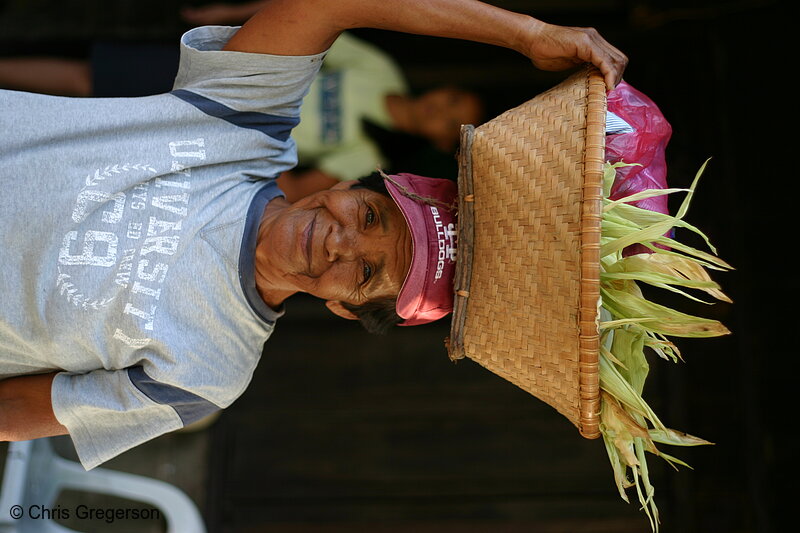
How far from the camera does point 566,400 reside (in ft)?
5.16

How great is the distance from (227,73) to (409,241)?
586 millimetres

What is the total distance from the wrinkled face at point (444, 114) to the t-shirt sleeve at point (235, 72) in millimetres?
1488

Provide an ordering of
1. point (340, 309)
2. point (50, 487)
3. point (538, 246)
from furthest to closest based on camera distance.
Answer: point (50, 487) → point (340, 309) → point (538, 246)

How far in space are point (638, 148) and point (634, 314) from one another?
1.22 feet

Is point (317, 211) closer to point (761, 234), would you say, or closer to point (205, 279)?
point (205, 279)

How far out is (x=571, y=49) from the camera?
1.56 metres

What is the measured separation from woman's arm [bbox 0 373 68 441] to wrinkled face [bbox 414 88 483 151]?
6.32 feet

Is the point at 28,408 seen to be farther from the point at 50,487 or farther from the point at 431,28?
the point at 431,28

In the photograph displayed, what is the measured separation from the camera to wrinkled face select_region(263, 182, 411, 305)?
1.83 m

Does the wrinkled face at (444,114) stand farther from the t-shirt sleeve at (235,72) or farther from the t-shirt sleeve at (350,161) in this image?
the t-shirt sleeve at (235,72)

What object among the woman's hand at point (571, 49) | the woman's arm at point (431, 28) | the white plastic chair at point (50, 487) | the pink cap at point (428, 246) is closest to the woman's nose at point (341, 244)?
the pink cap at point (428, 246)

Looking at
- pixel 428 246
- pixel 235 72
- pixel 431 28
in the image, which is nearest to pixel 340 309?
pixel 428 246

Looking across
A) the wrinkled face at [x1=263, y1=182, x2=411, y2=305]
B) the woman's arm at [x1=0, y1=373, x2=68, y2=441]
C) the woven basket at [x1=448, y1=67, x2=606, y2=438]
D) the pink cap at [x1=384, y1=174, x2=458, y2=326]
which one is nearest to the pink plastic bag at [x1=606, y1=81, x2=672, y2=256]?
the woven basket at [x1=448, y1=67, x2=606, y2=438]

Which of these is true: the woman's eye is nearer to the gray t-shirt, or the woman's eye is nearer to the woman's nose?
the woman's nose
